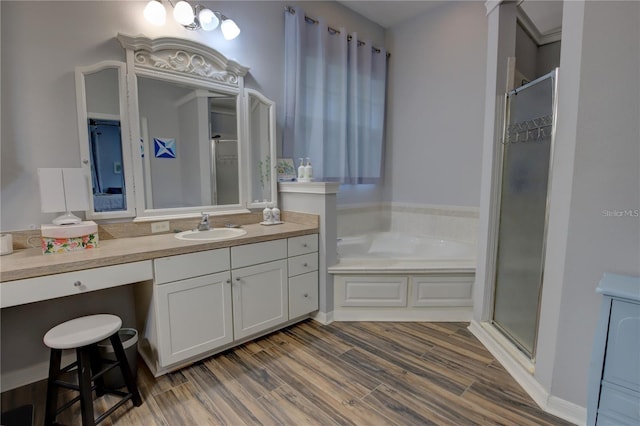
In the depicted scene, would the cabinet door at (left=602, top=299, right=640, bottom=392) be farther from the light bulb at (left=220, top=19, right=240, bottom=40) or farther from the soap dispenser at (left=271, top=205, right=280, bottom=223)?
the light bulb at (left=220, top=19, right=240, bottom=40)

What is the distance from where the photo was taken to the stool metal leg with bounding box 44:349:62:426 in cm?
146

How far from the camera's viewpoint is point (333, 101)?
10.5 ft

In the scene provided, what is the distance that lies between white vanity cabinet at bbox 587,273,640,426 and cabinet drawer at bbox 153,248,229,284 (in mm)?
1915

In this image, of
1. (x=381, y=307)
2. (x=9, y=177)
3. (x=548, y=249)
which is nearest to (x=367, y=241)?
(x=381, y=307)

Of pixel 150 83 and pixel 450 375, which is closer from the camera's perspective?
pixel 450 375

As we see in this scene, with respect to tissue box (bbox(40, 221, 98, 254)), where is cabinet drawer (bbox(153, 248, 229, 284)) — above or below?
below

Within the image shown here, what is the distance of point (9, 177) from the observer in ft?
5.59

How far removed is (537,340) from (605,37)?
5.06 feet

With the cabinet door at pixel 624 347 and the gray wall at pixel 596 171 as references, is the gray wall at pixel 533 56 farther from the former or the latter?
the cabinet door at pixel 624 347

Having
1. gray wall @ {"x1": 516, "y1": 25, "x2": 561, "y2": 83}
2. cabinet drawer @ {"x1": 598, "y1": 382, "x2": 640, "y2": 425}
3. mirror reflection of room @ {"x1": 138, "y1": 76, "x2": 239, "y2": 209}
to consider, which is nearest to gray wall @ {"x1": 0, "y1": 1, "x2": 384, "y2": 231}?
mirror reflection of room @ {"x1": 138, "y1": 76, "x2": 239, "y2": 209}

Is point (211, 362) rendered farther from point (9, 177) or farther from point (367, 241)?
point (367, 241)

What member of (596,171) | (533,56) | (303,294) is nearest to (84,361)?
(303,294)

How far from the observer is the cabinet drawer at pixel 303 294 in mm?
2430

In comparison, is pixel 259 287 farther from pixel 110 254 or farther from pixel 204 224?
pixel 110 254
